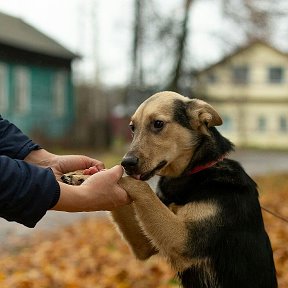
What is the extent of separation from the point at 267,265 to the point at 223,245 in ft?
1.13

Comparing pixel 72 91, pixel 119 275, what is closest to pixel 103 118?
pixel 72 91

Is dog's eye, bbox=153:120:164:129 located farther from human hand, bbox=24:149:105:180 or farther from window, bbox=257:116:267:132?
window, bbox=257:116:267:132

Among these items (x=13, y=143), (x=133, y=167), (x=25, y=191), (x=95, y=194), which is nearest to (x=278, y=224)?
(x=133, y=167)

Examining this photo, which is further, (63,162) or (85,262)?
(85,262)

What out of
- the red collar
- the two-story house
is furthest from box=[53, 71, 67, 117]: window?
the red collar

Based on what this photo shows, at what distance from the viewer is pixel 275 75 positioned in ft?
206

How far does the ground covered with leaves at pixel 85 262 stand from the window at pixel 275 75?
5195cm

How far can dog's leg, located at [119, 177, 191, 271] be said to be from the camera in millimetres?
3934

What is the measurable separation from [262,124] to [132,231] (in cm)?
5864

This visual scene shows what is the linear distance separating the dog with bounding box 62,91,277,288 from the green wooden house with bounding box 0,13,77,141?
24.0 metres

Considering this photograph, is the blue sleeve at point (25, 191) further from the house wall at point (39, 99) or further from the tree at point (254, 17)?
the house wall at point (39, 99)

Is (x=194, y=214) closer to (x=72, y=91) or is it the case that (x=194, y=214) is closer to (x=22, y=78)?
(x=22, y=78)

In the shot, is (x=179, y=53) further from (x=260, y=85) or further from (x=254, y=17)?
(x=260, y=85)

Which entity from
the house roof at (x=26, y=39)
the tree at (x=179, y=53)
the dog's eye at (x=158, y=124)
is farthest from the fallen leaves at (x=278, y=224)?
the house roof at (x=26, y=39)
